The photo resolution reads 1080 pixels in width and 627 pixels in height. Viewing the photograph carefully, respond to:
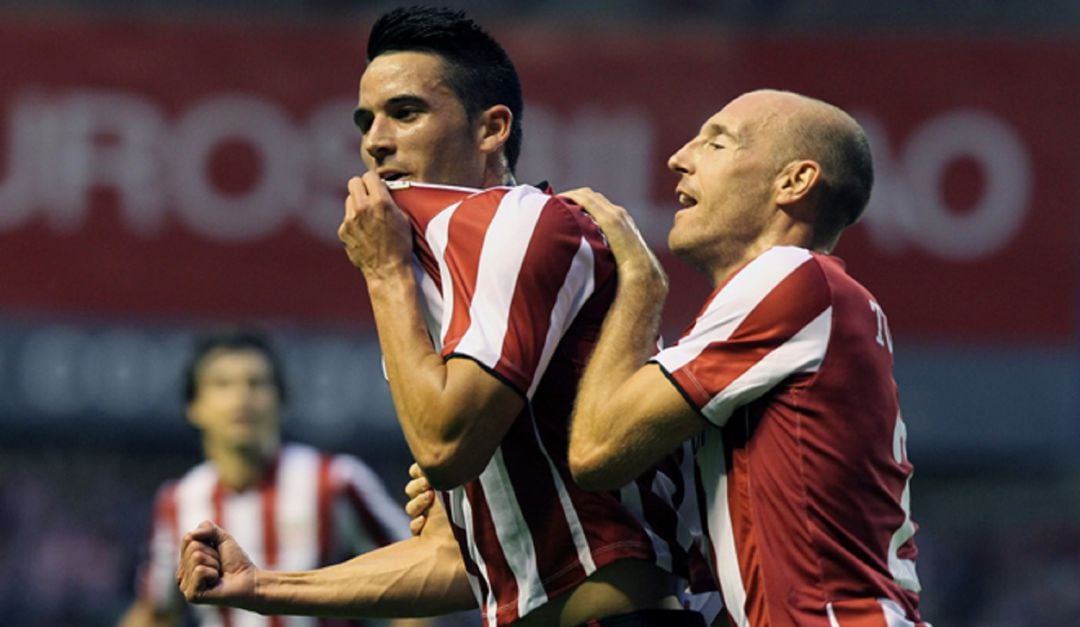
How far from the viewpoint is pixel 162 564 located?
6.49 m

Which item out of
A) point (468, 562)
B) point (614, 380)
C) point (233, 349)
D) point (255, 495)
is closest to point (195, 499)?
point (255, 495)

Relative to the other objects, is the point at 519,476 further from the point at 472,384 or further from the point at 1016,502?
the point at 1016,502

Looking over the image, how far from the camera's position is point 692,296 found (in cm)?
1222

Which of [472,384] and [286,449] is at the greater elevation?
[286,449]

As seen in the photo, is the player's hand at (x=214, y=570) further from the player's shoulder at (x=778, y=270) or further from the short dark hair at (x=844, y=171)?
the short dark hair at (x=844, y=171)

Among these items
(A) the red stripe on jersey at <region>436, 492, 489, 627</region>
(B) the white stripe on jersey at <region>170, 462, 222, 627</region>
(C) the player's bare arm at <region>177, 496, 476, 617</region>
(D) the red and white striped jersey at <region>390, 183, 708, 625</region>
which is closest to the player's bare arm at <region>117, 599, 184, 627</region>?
(B) the white stripe on jersey at <region>170, 462, 222, 627</region>

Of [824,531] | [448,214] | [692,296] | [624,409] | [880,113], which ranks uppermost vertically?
[880,113]

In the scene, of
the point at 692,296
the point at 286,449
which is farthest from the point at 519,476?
the point at 692,296

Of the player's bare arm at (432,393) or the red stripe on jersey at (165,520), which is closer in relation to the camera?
the player's bare arm at (432,393)

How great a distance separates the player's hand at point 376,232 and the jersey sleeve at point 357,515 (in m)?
3.04

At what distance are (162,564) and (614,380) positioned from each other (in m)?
3.54

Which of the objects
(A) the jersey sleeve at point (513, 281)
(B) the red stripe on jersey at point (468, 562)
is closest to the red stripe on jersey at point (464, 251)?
(A) the jersey sleeve at point (513, 281)

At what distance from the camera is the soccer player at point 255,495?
21.1 ft

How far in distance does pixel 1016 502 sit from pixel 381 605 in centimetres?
1144
